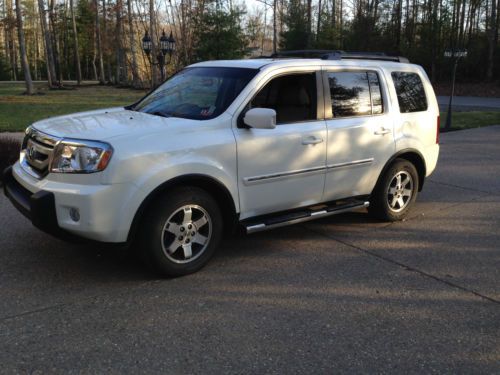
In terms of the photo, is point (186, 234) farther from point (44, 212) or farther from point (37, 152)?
point (37, 152)

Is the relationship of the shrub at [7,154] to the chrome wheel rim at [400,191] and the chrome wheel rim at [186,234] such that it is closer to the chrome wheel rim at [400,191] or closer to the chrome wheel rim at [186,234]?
the chrome wheel rim at [186,234]

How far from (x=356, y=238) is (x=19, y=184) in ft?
11.0

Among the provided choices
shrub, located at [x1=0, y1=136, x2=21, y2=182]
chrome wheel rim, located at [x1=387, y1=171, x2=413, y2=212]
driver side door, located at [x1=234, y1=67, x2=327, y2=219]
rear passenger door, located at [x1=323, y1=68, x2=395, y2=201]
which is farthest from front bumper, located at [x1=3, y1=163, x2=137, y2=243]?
shrub, located at [x1=0, y1=136, x2=21, y2=182]

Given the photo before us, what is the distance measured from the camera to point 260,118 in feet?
14.1

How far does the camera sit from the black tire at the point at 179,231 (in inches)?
159

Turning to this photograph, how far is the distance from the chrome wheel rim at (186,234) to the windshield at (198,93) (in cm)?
87

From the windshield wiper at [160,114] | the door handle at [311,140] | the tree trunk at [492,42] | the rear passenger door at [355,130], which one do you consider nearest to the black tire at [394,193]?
the rear passenger door at [355,130]

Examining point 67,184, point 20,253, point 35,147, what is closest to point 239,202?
point 67,184

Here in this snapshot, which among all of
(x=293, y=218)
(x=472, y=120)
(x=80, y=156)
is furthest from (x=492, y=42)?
(x=80, y=156)

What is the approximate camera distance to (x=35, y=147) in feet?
14.3

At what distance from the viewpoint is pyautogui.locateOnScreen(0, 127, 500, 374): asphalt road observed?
10.2 feet

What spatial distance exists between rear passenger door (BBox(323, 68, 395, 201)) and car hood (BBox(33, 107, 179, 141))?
1.67 m

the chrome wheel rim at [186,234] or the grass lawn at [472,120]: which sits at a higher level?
the chrome wheel rim at [186,234]

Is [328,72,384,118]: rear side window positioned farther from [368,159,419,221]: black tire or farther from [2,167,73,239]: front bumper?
[2,167,73,239]: front bumper
